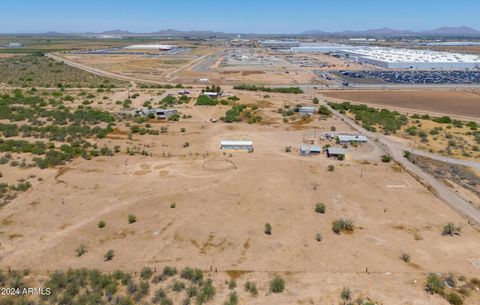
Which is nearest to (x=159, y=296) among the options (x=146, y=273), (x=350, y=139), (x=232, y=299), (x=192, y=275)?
(x=146, y=273)

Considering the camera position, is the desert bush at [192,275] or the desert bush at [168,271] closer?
the desert bush at [192,275]

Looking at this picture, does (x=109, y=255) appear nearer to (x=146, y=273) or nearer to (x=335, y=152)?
(x=146, y=273)

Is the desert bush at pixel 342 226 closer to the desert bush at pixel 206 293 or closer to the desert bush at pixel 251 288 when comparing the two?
the desert bush at pixel 251 288

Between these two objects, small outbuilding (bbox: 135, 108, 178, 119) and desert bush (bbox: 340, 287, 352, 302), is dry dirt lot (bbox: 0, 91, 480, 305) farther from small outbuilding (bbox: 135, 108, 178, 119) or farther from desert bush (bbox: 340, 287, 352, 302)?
small outbuilding (bbox: 135, 108, 178, 119)

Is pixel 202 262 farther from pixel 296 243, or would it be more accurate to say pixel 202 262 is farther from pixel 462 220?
pixel 462 220

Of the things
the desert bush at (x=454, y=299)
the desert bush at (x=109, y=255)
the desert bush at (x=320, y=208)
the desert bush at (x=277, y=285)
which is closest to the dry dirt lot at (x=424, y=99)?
the desert bush at (x=320, y=208)

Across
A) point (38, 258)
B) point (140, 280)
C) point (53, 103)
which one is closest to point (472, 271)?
point (140, 280)

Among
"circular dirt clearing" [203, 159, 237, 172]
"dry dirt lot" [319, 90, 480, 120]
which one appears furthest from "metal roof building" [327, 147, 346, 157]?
"dry dirt lot" [319, 90, 480, 120]

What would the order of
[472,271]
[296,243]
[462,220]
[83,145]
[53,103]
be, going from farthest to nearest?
[53,103] < [83,145] < [462,220] < [296,243] < [472,271]
